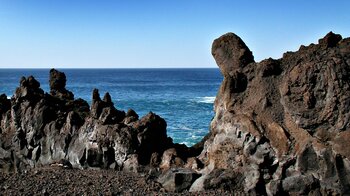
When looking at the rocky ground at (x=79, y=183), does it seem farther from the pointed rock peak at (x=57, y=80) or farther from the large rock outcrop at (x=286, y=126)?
the pointed rock peak at (x=57, y=80)

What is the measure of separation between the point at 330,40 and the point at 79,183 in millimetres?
17214

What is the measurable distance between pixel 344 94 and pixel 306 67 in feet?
8.12

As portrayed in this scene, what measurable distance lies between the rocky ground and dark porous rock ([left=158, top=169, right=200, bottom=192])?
44 centimetres

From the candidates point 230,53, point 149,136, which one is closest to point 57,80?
point 149,136

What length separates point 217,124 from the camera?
2795 centimetres

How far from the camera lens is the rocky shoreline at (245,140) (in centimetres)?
2311

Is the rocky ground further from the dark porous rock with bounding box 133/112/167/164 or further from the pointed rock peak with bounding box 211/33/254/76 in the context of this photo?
the pointed rock peak with bounding box 211/33/254/76

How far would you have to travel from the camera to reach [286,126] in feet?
82.9

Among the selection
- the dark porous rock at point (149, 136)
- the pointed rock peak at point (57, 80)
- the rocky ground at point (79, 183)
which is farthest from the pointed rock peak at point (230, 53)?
the pointed rock peak at point (57, 80)

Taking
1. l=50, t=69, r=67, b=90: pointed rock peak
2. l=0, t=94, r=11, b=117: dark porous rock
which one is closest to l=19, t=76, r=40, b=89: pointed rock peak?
l=0, t=94, r=11, b=117: dark porous rock

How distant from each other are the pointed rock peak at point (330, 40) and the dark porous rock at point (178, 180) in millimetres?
10822

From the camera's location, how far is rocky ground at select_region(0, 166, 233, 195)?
2477cm

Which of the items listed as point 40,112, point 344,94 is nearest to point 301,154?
point 344,94

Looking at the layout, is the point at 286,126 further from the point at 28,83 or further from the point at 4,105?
the point at 4,105
